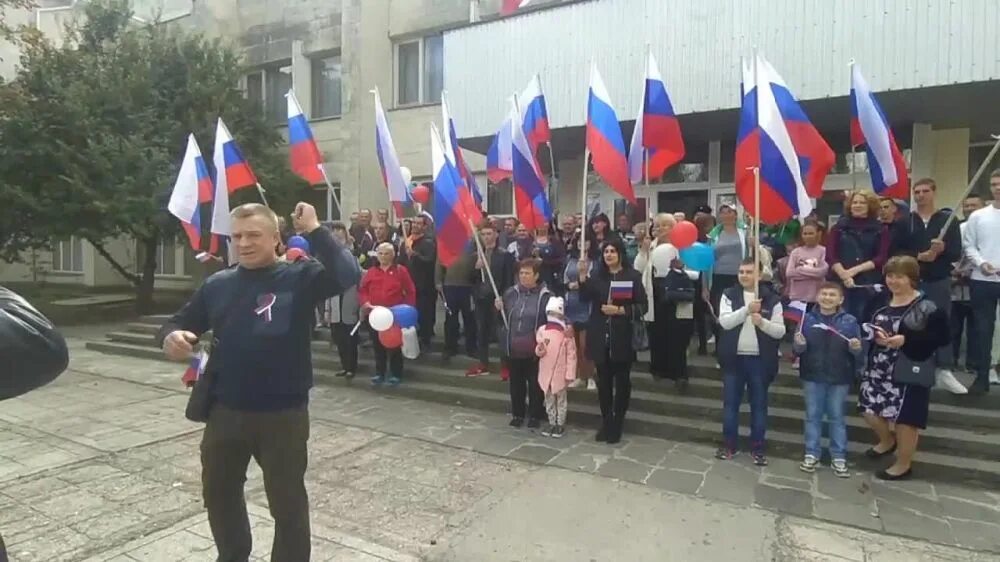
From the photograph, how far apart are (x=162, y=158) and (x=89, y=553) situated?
11.8 metres

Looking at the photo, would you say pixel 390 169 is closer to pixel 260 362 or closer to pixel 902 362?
pixel 260 362

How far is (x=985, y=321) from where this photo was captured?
588 centimetres

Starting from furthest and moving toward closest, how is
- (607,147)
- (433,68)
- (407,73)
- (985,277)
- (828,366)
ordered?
(407,73)
(433,68)
(607,147)
(985,277)
(828,366)

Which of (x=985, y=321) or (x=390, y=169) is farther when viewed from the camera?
(x=390, y=169)

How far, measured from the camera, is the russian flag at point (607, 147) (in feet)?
20.4

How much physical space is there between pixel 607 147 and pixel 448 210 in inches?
69.4

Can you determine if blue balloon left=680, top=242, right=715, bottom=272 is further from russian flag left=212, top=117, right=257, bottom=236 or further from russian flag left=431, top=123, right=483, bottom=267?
russian flag left=212, top=117, right=257, bottom=236

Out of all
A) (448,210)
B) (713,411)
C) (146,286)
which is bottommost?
(713,411)

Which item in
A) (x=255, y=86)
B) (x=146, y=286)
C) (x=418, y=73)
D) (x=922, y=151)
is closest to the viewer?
(x=922, y=151)

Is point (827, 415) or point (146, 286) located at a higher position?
point (146, 286)

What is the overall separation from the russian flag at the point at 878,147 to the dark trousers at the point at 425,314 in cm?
544

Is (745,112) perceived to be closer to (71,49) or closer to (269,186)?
(269,186)

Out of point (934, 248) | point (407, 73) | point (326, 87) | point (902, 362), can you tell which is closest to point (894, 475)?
point (902, 362)

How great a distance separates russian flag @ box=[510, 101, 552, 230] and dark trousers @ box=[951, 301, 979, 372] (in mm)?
4265
